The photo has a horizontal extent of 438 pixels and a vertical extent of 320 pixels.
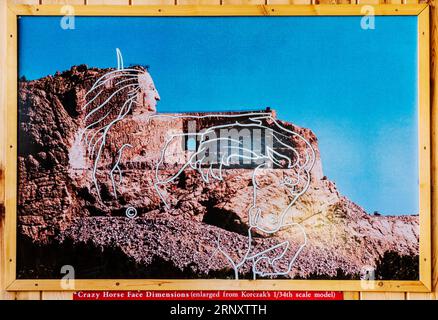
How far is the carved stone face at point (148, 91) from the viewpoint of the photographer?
248cm

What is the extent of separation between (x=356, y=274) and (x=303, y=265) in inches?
10.4

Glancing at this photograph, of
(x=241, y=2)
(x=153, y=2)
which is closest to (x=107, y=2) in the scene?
(x=153, y=2)

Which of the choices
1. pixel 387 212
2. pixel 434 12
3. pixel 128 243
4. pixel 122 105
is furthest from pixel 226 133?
pixel 434 12

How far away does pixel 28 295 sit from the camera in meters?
2.49

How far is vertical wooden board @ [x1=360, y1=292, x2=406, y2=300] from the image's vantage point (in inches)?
97.6

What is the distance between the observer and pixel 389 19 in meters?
2.48

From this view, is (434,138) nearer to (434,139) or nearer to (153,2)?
(434,139)

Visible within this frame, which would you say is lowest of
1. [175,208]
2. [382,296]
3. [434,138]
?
[382,296]

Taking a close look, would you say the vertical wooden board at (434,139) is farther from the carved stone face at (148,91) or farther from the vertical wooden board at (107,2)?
the vertical wooden board at (107,2)

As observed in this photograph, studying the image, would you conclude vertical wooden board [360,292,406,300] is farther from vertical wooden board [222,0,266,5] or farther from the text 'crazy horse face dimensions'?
vertical wooden board [222,0,266,5]
